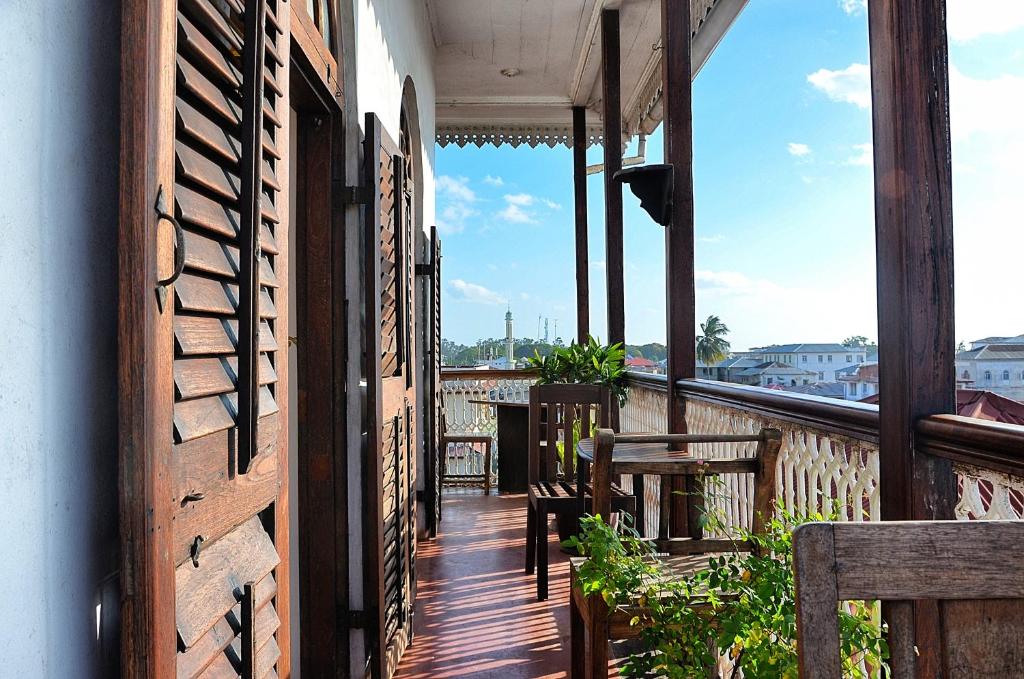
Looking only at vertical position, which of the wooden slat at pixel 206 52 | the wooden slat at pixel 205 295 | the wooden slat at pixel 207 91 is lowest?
the wooden slat at pixel 205 295

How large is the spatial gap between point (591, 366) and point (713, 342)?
37.4 inches

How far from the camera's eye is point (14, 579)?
2.34 feet

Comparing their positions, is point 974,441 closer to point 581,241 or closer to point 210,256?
point 210,256

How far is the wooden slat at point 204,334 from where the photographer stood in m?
0.97

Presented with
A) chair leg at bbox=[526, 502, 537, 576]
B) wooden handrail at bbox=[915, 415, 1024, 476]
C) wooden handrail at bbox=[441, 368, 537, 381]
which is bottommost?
chair leg at bbox=[526, 502, 537, 576]

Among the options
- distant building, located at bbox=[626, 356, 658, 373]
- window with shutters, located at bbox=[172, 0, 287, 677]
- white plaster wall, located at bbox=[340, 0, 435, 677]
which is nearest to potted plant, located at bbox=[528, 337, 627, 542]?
distant building, located at bbox=[626, 356, 658, 373]

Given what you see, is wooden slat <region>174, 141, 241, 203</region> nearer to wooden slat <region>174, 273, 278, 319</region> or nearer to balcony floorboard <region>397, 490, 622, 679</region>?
wooden slat <region>174, 273, 278, 319</region>

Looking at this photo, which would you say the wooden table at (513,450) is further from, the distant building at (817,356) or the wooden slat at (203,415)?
the wooden slat at (203,415)

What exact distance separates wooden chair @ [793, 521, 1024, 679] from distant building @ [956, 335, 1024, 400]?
32.5 inches

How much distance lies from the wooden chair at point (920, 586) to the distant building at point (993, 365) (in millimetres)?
826

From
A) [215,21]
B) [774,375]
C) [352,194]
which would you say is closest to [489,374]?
[774,375]

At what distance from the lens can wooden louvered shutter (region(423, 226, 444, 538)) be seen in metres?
4.66

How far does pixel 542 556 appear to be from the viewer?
3.30 metres


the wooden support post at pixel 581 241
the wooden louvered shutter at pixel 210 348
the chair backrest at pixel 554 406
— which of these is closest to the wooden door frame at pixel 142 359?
the wooden louvered shutter at pixel 210 348
